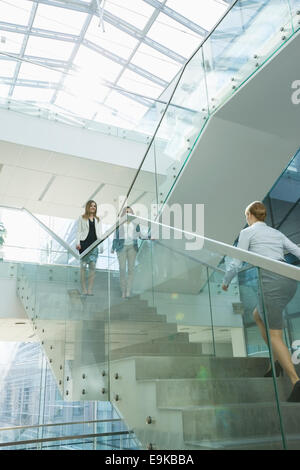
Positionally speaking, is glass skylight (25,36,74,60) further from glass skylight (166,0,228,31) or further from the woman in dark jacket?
the woman in dark jacket

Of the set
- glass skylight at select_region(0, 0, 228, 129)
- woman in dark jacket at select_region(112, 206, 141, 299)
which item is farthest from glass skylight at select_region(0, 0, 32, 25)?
woman in dark jacket at select_region(112, 206, 141, 299)

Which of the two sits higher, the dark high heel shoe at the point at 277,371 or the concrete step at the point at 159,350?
the concrete step at the point at 159,350

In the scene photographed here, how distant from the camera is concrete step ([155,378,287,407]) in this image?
2250mm

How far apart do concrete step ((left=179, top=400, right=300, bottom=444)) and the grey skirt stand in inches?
17.0

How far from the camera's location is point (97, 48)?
11.7 metres

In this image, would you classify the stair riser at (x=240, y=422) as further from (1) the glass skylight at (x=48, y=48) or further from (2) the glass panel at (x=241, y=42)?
(1) the glass skylight at (x=48, y=48)

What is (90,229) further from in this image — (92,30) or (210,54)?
(92,30)

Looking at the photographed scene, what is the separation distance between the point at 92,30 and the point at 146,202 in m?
7.15

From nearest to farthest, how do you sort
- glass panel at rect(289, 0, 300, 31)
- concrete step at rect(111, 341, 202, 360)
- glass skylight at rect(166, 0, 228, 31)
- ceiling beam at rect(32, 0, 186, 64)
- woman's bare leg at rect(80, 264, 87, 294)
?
concrete step at rect(111, 341, 202, 360) < glass panel at rect(289, 0, 300, 31) < woman's bare leg at rect(80, 264, 87, 294) < glass skylight at rect(166, 0, 228, 31) < ceiling beam at rect(32, 0, 186, 64)

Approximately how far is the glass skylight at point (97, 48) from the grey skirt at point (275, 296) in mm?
7153

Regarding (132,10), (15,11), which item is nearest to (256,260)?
(132,10)

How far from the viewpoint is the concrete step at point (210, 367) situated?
96.0 inches

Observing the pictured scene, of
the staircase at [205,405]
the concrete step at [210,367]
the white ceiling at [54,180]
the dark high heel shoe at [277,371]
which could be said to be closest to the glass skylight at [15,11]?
the white ceiling at [54,180]
